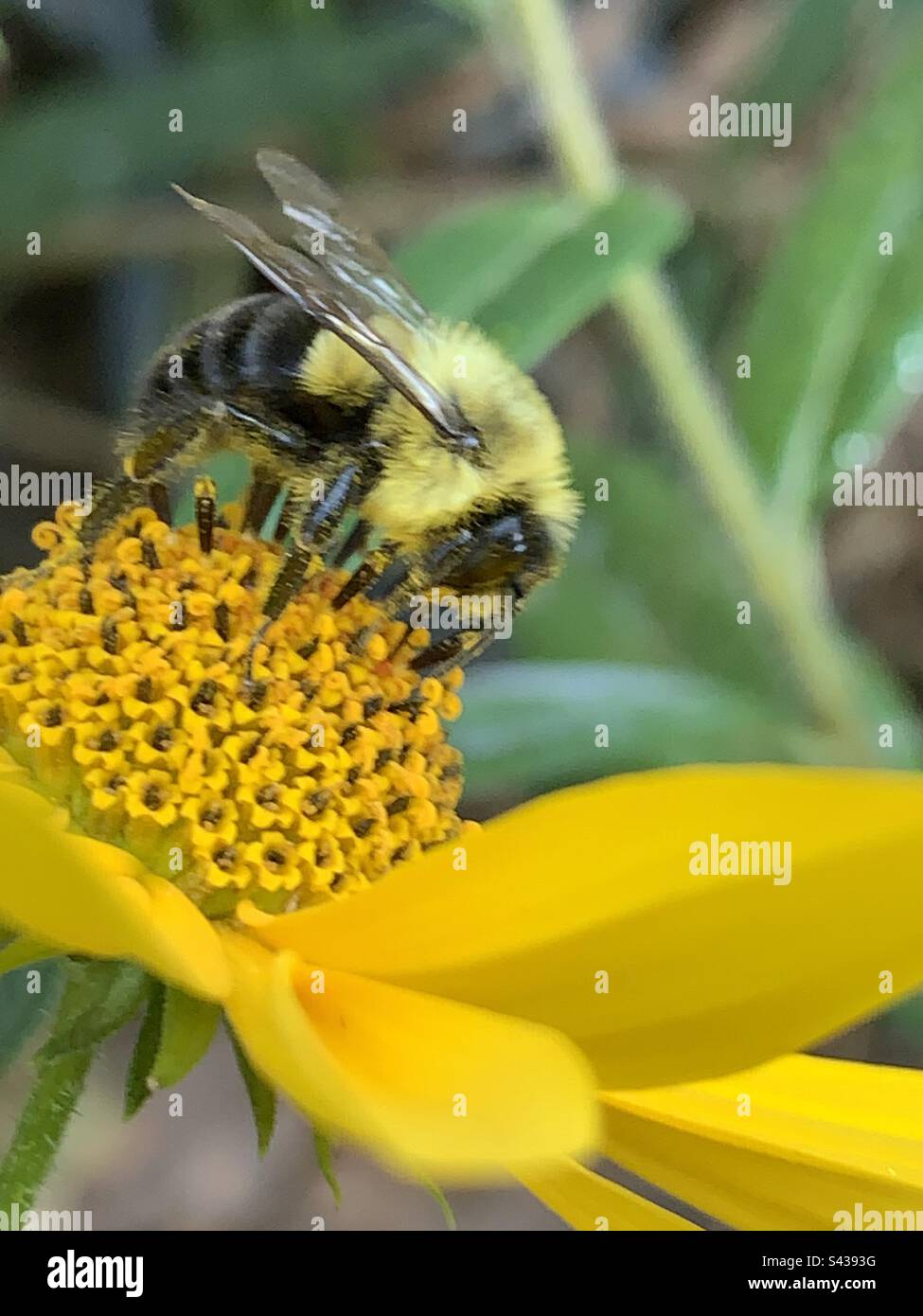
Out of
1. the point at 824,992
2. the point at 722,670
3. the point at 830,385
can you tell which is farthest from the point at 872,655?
the point at 824,992

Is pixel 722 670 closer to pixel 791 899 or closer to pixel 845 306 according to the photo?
pixel 845 306

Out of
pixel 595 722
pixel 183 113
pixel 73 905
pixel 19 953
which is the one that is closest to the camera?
pixel 73 905

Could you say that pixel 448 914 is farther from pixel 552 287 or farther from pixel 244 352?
pixel 552 287

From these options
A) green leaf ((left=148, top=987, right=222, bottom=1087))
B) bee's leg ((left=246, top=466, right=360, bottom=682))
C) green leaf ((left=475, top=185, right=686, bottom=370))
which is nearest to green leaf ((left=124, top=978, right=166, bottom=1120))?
green leaf ((left=148, top=987, right=222, bottom=1087))

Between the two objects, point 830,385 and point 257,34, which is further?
point 257,34

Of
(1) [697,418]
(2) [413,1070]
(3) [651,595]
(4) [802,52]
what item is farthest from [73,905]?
(4) [802,52]

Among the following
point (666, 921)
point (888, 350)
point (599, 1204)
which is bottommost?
point (599, 1204)

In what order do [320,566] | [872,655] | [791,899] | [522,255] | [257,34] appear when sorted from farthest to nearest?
[872,655], [257,34], [522,255], [320,566], [791,899]
